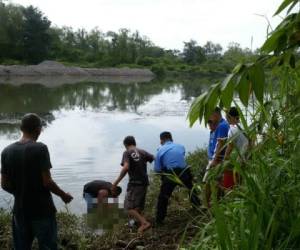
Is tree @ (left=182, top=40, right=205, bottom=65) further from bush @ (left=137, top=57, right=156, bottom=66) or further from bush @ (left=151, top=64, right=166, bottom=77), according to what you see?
bush @ (left=151, top=64, right=166, bottom=77)

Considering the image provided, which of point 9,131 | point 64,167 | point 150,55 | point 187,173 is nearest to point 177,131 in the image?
point 9,131

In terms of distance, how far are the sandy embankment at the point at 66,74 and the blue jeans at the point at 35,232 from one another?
56.1 meters

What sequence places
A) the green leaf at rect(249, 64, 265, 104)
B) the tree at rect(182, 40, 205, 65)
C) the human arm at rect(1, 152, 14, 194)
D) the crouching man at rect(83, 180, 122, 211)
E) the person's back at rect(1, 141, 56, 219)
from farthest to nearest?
the tree at rect(182, 40, 205, 65) < the crouching man at rect(83, 180, 122, 211) < the human arm at rect(1, 152, 14, 194) < the person's back at rect(1, 141, 56, 219) < the green leaf at rect(249, 64, 265, 104)

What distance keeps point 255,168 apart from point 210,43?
4242 inches

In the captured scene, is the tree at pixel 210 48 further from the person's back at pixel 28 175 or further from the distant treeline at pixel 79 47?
the person's back at pixel 28 175

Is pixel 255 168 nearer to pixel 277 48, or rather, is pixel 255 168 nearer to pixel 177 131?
pixel 277 48

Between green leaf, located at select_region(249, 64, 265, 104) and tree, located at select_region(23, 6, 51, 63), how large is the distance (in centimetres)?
7510

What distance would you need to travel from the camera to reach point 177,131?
18.6 meters

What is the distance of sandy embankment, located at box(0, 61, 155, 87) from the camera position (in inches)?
2478

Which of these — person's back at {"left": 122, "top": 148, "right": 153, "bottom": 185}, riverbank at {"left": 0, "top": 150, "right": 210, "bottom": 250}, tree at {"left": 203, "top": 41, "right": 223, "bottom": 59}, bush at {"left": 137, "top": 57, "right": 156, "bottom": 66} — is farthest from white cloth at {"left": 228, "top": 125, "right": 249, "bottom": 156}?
tree at {"left": 203, "top": 41, "right": 223, "bottom": 59}

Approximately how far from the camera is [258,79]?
5.00 feet

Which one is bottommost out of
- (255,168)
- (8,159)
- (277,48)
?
(8,159)

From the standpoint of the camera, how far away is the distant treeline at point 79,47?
246 feet

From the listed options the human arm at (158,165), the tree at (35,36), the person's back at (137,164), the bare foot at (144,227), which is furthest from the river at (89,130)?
the tree at (35,36)
